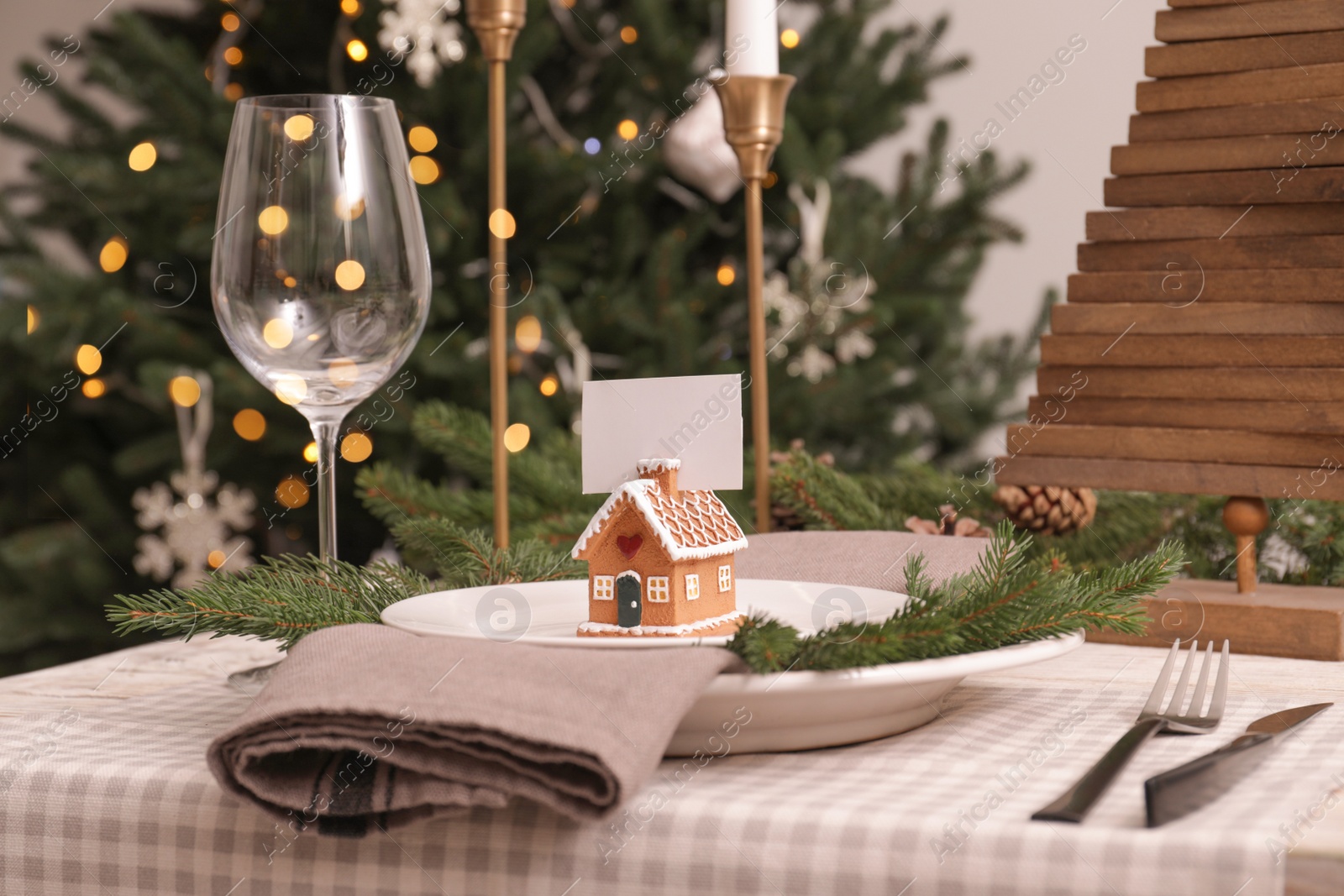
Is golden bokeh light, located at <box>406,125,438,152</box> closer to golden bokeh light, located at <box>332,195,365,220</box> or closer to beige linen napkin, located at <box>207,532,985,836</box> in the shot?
golden bokeh light, located at <box>332,195,365,220</box>

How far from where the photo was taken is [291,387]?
0.60m

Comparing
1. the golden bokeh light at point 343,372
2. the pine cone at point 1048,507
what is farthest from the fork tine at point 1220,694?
the golden bokeh light at point 343,372

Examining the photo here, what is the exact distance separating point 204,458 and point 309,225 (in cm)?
126

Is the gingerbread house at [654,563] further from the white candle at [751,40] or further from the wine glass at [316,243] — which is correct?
the white candle at [751,40]

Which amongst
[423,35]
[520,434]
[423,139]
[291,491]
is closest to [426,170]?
[423,139]

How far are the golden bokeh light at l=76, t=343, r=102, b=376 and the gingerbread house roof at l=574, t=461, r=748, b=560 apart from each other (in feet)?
4.41

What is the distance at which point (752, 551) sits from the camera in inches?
28.8

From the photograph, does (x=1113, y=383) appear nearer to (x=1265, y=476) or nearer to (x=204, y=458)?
(x=1265, y=476)

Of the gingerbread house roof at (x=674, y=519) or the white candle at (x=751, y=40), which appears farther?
the white candle at (x=751, y=40)

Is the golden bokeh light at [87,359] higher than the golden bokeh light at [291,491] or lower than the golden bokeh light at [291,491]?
higher

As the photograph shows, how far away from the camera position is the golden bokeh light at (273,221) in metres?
0.57

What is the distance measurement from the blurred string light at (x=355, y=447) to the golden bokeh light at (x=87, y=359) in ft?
1.25

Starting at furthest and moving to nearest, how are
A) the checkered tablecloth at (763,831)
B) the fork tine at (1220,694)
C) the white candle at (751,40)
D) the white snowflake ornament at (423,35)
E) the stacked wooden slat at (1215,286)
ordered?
the white snowflake ornament at (423,35), the white candle at (751,40), the stacked wooden slat at (1215,286), the fork tine at (1220,694), the checkered tablecloth at (763,831)

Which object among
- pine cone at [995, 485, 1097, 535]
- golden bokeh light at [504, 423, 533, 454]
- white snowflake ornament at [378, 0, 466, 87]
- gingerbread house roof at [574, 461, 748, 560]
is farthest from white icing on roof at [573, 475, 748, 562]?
white snowflake ornament at [378, 0, 466, 87]
